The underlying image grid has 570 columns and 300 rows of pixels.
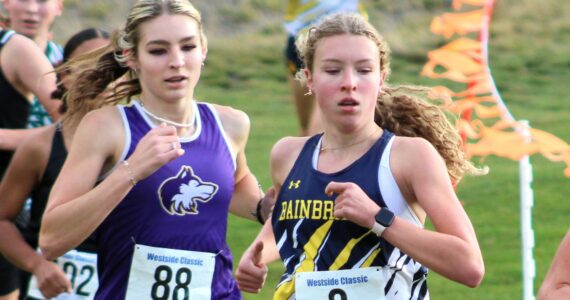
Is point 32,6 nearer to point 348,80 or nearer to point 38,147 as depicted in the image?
point 38,147

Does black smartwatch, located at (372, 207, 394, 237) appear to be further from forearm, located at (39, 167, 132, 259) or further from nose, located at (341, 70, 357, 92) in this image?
forearm, located at (39, 167, 132, 259)

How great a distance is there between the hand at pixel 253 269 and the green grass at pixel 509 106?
3308 mm

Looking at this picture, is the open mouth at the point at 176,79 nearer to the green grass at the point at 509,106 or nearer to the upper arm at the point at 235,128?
the upper arm at the point at 235,128

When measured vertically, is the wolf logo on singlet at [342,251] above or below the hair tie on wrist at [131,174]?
below

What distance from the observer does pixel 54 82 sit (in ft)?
21.0

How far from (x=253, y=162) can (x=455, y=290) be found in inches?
160

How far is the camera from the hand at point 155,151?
443cm

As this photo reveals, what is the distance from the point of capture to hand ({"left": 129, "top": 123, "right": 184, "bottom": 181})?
14.5 feet

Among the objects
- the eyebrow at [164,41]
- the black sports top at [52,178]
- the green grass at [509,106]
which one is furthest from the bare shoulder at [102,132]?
the green grass at [509,106]

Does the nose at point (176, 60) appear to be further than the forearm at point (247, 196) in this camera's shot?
No

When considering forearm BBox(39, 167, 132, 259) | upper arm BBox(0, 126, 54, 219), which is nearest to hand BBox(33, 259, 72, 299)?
upper arm BBox(0, 126, 54, 219)

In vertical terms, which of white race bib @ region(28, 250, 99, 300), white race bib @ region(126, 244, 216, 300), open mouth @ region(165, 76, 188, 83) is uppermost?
open mouth @ region(165, 76, 188, 83)

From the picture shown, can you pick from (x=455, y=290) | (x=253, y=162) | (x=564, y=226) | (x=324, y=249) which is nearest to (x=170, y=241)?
(x=324, y=249)

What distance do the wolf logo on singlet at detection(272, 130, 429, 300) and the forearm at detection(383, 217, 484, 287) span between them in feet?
0.58
